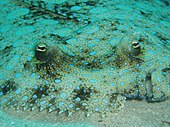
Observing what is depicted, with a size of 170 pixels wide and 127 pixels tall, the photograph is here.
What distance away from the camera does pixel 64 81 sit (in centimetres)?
327

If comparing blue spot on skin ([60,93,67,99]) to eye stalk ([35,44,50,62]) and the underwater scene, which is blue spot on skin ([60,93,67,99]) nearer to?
the underwater scene

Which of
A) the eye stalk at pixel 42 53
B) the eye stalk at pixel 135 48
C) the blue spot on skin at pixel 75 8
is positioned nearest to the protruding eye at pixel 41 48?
the eye stalk at pixel 42 53

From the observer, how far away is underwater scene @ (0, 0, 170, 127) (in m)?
3.20

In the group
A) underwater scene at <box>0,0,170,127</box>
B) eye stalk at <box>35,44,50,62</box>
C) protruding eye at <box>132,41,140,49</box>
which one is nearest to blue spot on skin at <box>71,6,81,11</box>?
underwater scene at <box>0,0,170,127</box>

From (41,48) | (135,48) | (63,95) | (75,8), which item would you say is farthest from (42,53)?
(75,8)

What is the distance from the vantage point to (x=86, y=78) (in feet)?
10.7

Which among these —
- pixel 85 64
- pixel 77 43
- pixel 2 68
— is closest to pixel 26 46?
pixel 2 68

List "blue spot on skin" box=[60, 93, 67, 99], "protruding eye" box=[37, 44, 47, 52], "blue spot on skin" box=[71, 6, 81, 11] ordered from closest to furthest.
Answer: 1. "blue spot on skin" box=[60, 93, 67, 99]
2. "protruding eye" box=[37, 44, 47, 52]
3. "blue spot on skin" box=[71, 6, 81, 11]

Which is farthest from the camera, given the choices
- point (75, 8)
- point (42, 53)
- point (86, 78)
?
point (75, 8)

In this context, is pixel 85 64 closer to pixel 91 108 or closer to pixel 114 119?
pixel 91 108

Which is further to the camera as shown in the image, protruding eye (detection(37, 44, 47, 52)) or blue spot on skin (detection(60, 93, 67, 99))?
protruding eye (detection(37, 44, 47, 52))

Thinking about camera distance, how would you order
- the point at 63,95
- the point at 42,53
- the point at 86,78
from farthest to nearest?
1. the point at 42,53
2. the point at 86,78
3. the point at 63,95

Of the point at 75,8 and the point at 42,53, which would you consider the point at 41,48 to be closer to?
the point at 42,53

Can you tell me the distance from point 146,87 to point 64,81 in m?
1.27
